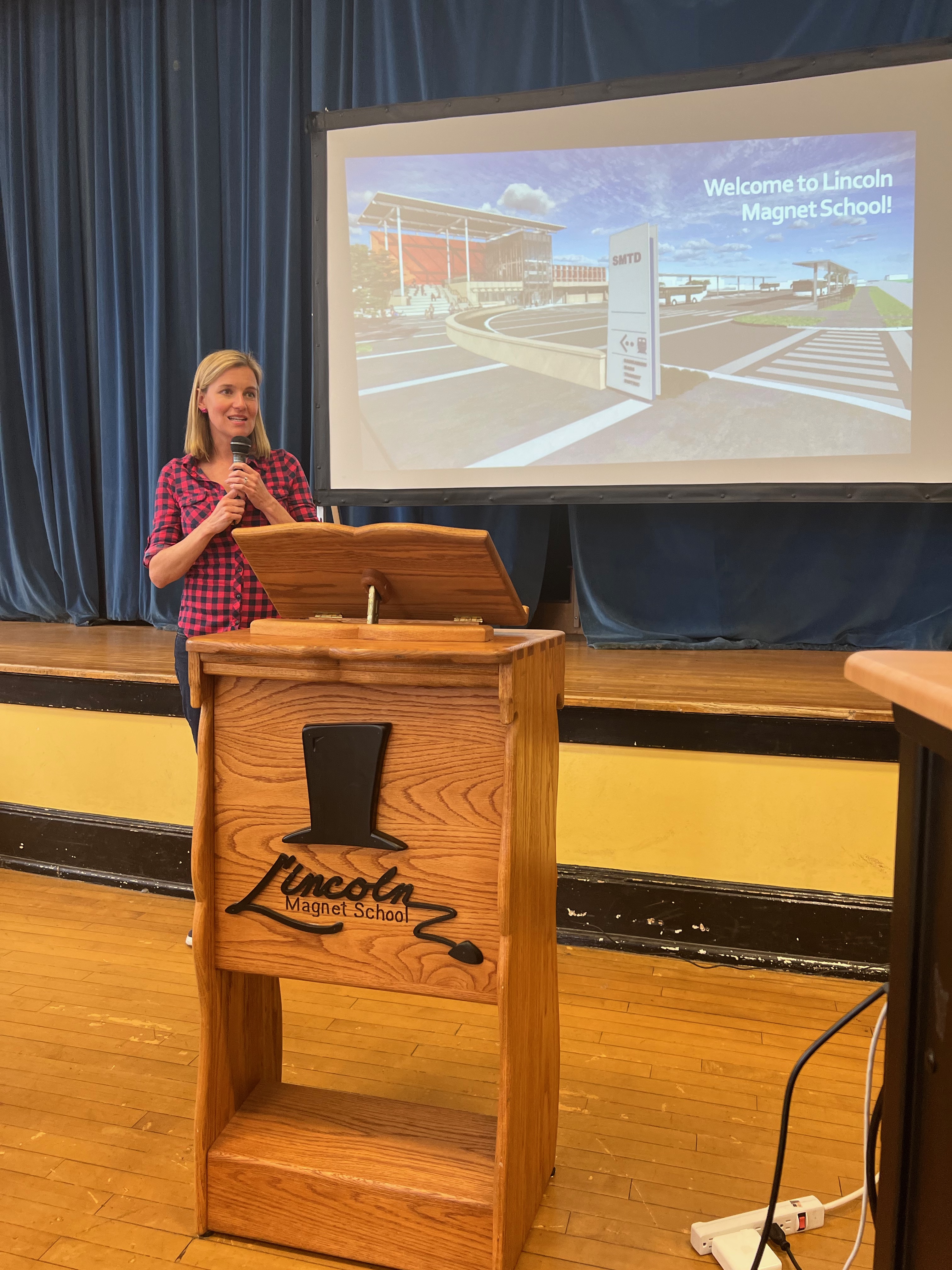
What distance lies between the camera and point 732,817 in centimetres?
244

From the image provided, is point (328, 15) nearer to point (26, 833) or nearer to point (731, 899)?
point (26, 833)

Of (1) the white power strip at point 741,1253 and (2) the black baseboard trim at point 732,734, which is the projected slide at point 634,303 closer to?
(2) the black baseboard trim at point 732,734

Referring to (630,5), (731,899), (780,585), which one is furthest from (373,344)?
(731,899)

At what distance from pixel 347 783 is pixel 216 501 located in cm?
101

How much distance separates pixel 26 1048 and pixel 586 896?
1328 mm

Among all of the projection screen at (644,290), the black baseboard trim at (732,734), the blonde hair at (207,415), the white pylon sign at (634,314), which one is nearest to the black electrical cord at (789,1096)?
the black baseboard trim at (732,734)

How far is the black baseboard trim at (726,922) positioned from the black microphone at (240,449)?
51.3 inches

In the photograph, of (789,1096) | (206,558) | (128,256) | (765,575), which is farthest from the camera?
(128,256)

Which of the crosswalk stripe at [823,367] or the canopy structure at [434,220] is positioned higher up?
the canopy structure at [434,220]

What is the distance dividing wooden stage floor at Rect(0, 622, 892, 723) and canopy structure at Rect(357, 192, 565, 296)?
157 centimetres

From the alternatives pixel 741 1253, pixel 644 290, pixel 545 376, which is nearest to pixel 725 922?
pixel 741 1253

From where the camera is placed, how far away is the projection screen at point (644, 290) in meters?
3.24

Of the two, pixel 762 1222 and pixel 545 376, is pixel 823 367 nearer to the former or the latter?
pixel 545 376

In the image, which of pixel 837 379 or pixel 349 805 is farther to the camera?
pixel 837 379
